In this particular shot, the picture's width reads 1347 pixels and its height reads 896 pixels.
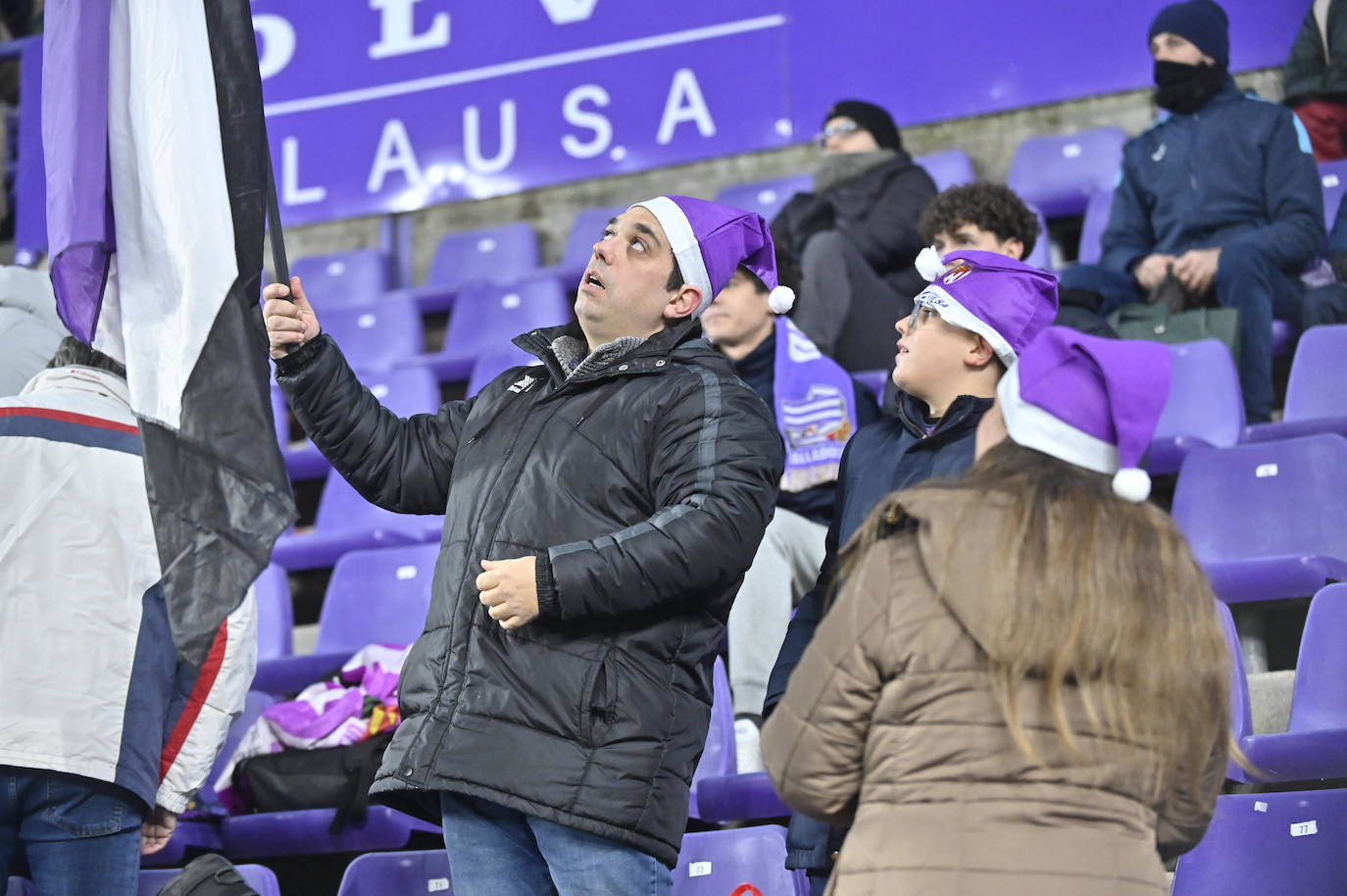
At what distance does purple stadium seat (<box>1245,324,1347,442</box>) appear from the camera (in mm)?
4293

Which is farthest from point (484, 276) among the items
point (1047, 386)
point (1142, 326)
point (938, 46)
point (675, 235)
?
point (1047, 386)

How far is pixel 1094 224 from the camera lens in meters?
5.70

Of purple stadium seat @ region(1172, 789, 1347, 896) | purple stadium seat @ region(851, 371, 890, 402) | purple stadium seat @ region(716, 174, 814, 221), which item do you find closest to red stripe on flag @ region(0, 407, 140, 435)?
purple stadium seat @ region(1172, 789, 1347, 896)

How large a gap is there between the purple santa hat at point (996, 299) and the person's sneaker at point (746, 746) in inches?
49.1

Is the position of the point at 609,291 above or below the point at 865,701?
above

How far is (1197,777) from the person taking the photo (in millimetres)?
1785

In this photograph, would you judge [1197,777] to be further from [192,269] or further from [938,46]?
[938,46]

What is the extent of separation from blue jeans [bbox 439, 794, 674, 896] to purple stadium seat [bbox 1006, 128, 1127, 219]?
4173 mm

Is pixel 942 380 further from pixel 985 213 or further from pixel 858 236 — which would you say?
pixel 858 236

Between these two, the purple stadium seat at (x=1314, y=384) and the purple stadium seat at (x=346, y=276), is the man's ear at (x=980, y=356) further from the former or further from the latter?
the purple stadium seat at (x=346, y=276)

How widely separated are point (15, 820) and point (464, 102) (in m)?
5.14

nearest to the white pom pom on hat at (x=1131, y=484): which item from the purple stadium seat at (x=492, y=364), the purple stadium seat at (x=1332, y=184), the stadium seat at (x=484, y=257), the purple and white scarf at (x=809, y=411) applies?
the purple and white scarf at (x=809, y=411)

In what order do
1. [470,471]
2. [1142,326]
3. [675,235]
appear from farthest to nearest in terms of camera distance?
[1142,326]
[675,235]
[470,471]

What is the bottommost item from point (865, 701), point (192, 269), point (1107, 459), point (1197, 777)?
point (1197, 777)
